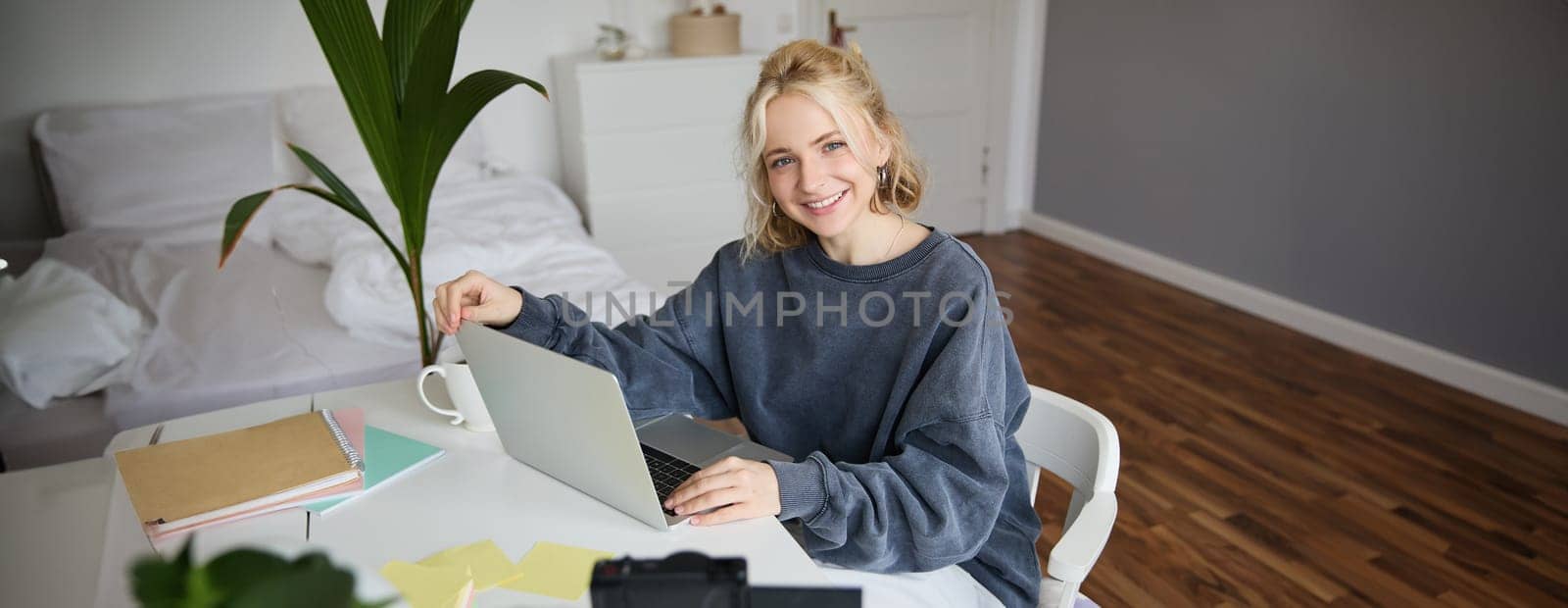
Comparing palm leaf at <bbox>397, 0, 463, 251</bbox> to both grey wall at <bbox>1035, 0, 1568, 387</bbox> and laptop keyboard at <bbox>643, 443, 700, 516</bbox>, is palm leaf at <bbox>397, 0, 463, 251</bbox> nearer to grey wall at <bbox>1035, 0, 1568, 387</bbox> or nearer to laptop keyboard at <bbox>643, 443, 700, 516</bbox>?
laptop keyboard at <bbox>643, 443, 700, 516</bbox>

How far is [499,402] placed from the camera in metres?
1.21

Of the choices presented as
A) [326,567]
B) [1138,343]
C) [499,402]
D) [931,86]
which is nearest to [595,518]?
[499,402]

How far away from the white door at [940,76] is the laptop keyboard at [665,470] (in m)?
3.35

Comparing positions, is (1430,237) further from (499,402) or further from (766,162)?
(499,402)

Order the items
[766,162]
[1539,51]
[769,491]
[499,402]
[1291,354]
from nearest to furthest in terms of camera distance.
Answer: [769,491]
[499,402]
[766,162]
[1539,51]
[1291,354]

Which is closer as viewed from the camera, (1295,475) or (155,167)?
(1295,475)

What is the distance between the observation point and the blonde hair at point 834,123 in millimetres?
1283

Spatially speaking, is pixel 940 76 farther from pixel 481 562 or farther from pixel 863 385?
pixel 481 562

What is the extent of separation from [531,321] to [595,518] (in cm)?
32

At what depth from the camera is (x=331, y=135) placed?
11.3ft

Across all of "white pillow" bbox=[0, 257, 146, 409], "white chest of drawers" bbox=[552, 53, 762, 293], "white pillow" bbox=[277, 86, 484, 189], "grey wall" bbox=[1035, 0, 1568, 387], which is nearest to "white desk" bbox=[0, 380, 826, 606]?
"white pillow" bbox=[0, 257, 146, 409]

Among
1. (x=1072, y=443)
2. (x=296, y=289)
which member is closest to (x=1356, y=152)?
(x=1072, y=443)

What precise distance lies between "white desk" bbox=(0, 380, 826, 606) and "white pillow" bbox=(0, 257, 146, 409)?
0.90 meters

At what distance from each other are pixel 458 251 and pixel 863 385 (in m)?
1.53
